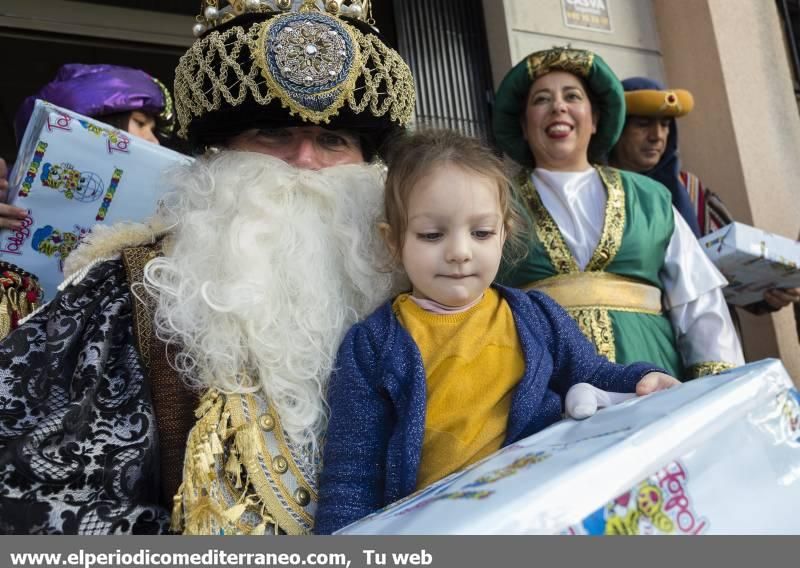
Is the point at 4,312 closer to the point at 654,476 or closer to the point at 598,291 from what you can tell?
the point at 598,291

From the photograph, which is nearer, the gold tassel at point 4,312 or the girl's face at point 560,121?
the gold tassel at point 4,312

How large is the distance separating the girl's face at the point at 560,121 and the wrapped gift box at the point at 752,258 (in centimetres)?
57

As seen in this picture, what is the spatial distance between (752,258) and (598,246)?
0.76 meters

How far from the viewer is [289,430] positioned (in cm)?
165

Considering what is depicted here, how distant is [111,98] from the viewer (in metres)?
2.99

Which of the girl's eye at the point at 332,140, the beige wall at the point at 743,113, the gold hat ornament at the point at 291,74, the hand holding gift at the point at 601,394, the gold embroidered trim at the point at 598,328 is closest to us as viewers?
the hand holding gift at the point at 601,394

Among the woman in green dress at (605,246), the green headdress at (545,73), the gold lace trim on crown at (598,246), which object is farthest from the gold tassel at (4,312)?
the green headdress at (545,73)

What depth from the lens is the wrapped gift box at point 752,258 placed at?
112 inches

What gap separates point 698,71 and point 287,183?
3.87 metres

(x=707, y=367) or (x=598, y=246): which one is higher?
(x=598, y=246)

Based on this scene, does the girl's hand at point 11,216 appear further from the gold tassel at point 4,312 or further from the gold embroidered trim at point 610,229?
the gold embroidered trim at point 610,229

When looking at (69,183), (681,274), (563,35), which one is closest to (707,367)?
(681,274)
